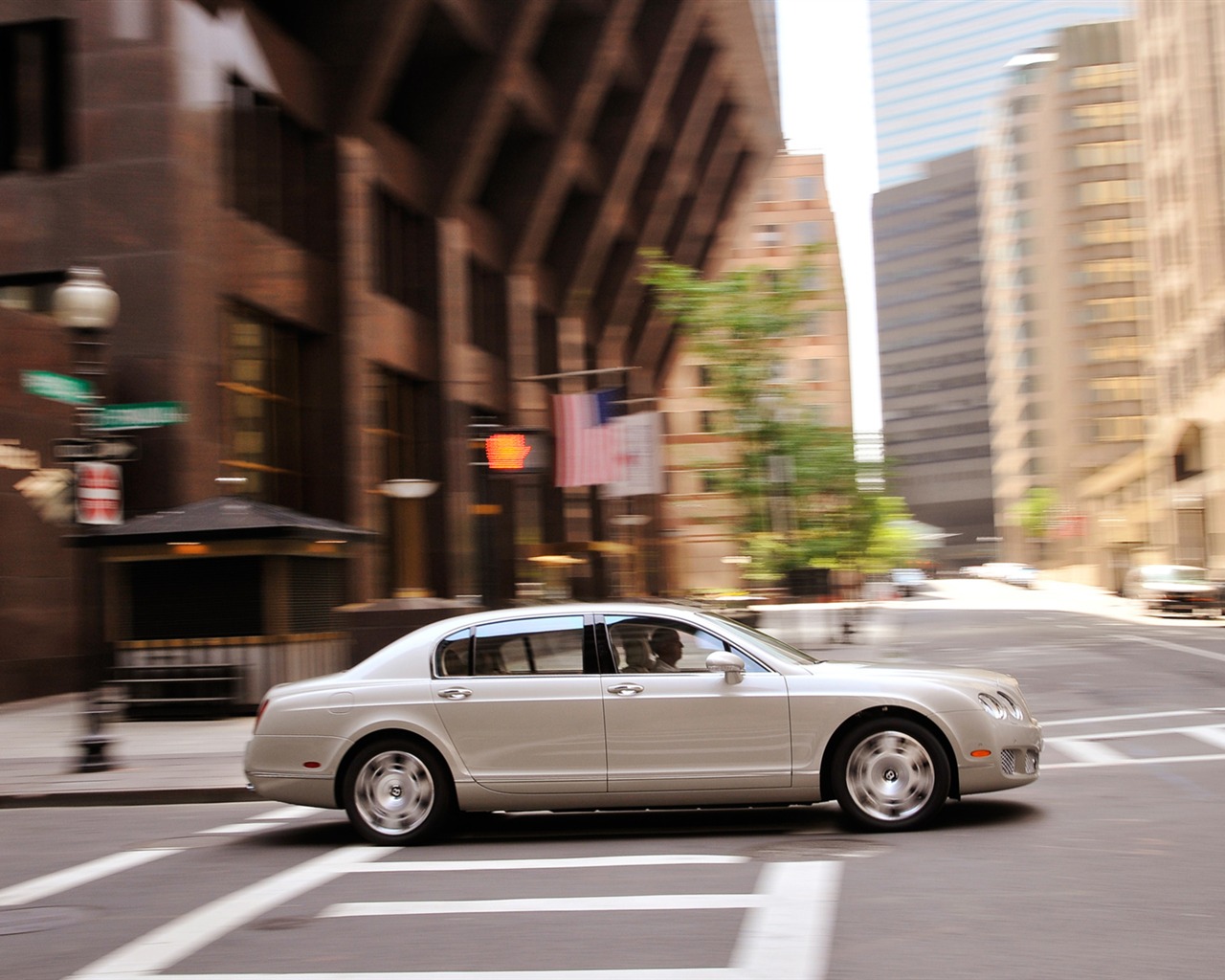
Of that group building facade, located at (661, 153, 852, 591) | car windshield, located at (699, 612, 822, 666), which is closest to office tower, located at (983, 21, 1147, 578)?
building facade, located at (661, 153, 852, 591)

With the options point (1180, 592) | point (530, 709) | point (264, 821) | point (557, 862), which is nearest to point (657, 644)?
point (530, 709)

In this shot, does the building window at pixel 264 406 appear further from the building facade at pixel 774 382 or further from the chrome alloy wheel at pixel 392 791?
the building facade at pixel 774 382

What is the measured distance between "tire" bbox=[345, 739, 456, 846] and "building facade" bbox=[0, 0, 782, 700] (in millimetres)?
10725

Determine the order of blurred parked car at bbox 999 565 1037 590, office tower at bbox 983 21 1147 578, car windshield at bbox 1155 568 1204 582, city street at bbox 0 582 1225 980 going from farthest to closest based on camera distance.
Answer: office tower at bbox 983 21 1147 578 → blurred parked car at bbox 999 565 1037 590 → car windshield at bbox 1155 568 1204 582 → city street at bbox 0 582 1225 980

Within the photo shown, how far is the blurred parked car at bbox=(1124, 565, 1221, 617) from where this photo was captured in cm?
4362

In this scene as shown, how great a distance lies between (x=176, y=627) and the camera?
19297 mm

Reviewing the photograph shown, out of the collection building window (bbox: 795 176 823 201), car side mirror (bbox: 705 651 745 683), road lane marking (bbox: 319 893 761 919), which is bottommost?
road lane marking (bbox: 319 893 761 919)

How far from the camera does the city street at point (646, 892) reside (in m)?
5.99

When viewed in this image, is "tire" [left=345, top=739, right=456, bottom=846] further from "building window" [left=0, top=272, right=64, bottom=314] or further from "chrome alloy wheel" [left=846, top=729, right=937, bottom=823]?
"building window" [left=0, top=272, right=64, bottom=314]

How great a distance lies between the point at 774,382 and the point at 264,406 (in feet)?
68.1

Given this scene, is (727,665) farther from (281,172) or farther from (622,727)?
(281,172)

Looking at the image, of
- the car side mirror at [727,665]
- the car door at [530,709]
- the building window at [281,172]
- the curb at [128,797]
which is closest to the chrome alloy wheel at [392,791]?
the car door at [530,709]

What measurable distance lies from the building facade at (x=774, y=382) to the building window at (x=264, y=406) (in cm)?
1788

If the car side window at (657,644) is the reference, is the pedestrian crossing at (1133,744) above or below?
below
